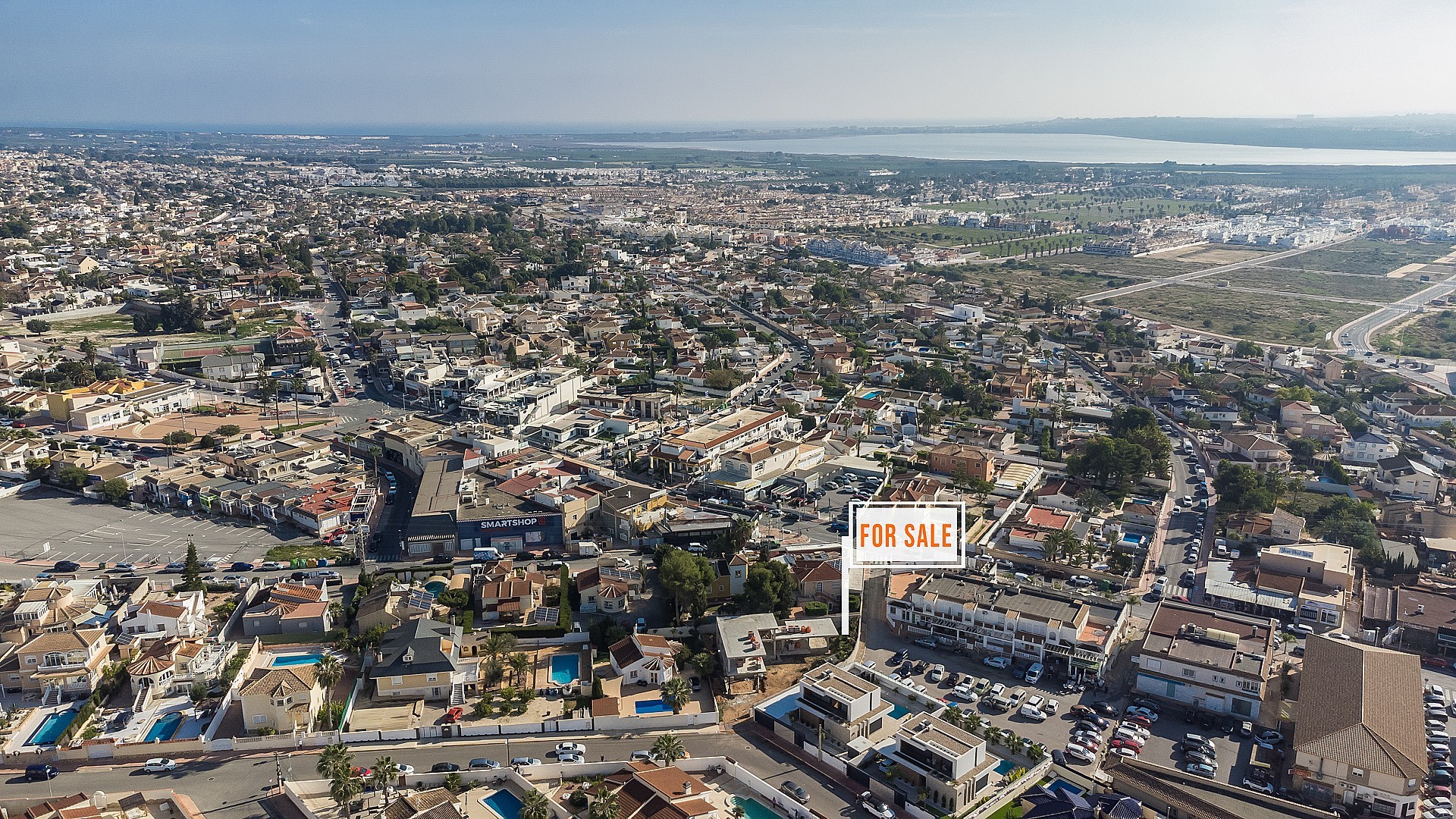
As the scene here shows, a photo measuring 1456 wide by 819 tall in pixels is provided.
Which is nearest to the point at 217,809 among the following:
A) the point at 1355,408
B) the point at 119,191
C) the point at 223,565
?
the point at 223,565

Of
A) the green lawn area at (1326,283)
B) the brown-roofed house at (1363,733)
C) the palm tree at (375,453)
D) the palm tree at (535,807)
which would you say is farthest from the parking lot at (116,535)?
the green lawn area at (1326,283)

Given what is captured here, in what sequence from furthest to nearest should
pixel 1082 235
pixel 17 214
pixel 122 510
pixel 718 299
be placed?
pixel 1082 235, pixel 17 214, pixel 718 299, pixel 122 510

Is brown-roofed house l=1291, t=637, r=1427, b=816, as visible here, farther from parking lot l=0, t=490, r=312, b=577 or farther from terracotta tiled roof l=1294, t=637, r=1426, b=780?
parking lot l=0, t=490, r=312, b=577

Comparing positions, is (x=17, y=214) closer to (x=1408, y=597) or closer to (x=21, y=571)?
(x=21, y=571)

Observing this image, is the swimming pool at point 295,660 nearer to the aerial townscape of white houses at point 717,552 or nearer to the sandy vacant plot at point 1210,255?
the aerial townscape of white houses at point 717,552

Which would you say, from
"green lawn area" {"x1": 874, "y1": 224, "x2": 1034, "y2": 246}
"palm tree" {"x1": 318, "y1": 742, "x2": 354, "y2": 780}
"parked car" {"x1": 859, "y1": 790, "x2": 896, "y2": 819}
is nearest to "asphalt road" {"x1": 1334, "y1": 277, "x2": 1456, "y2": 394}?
"green lawn area" {"x1": 874, "y1": 224, "x2": 1034, "y2": 246}

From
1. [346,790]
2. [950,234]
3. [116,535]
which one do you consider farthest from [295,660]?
[950,234]
